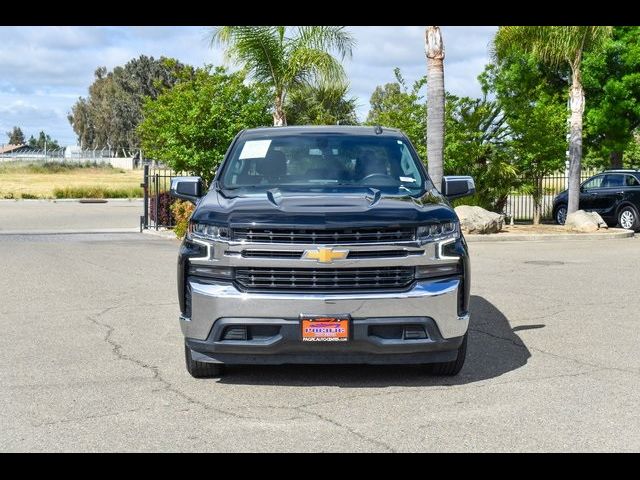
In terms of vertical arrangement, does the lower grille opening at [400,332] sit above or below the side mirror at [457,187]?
below

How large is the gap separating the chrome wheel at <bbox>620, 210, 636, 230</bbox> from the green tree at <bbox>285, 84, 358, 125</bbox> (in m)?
8.25

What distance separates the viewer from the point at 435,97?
21172 mm

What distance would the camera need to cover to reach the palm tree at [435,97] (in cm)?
2108

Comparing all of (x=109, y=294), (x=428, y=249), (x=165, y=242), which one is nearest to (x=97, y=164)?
(x=165, y=242)

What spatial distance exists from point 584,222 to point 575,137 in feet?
7.94

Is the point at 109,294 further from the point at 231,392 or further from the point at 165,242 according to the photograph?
the point at 165,242

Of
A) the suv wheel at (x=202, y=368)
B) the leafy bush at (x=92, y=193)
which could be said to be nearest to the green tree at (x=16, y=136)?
the leafy bush at (x=92, y=193)

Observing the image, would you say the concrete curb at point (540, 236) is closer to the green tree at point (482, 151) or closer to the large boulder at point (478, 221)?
the large boulder at point (478, 221)

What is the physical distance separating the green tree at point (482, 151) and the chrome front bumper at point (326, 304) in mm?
18380

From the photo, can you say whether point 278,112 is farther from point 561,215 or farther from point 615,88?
point 615,88

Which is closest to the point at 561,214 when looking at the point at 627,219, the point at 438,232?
the point at 627,219

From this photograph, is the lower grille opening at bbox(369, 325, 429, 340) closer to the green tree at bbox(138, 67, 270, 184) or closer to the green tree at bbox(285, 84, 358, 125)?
the green tree at bbox(138, 67, 270, 184)
